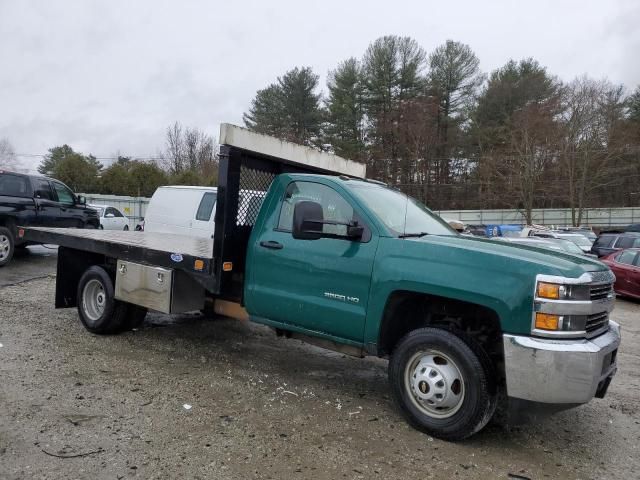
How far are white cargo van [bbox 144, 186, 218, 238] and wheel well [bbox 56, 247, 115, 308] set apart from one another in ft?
12.8

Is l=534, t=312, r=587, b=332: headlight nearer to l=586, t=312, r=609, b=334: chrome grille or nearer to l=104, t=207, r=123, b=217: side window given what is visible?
l=586, t=312, r=609, b=334: chrome grille

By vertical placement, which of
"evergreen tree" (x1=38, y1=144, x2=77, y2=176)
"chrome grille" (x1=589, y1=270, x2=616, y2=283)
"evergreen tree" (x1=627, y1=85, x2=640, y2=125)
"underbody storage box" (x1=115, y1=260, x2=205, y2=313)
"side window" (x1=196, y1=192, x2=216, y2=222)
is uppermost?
"evergreen tree" (x1=627, y1=85, x2=640, y2=125)

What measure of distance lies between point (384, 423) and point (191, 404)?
5.29 ft

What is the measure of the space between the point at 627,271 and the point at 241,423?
11733 millimetres

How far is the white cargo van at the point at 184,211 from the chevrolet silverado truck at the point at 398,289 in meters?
5.11

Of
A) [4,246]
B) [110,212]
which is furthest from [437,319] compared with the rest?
[110,212]

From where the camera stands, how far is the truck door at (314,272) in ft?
13.9

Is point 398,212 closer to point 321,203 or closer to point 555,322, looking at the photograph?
point 321,203

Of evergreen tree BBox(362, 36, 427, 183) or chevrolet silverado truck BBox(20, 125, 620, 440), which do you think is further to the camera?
evergreen tree BBox(362, 36, 427, 183)

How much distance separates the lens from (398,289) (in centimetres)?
400

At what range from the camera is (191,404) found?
4.41 metres

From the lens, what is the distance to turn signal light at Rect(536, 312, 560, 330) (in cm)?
346

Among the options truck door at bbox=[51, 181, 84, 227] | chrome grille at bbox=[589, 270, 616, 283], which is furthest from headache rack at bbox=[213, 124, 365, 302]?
truck door at bbox=[51, 181, 84, 227]

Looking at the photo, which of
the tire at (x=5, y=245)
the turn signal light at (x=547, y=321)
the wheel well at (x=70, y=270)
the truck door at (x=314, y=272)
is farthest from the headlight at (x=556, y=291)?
the tire at (x=5, y=245)
